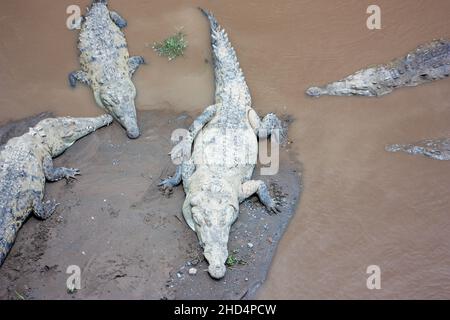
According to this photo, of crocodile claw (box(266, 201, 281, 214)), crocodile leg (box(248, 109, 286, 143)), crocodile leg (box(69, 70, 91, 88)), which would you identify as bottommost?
crocodile claw (box(266, 201, 281, 214))

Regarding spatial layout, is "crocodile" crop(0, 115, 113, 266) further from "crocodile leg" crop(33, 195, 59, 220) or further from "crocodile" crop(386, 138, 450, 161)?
"crocodile" crop(386, 138, 450, 161)

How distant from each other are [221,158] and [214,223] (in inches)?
40.8

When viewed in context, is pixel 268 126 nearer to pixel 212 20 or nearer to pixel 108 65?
pixel 212 20

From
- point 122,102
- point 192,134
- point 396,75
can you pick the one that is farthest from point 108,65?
point 396,75

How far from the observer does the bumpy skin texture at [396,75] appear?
7344 mm

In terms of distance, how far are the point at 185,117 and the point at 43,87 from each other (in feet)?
7.80

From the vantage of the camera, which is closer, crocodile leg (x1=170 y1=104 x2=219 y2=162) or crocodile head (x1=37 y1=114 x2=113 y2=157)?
crocodile leg (x1=170 y1=104 x2=219 y2=162)

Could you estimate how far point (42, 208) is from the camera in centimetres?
625

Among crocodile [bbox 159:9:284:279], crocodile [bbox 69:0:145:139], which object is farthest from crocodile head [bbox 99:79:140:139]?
crocodile [bbox 159:9:284:279]

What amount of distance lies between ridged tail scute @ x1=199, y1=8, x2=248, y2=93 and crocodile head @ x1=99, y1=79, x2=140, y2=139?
133 centimetres

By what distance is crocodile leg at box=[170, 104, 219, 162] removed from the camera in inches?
268

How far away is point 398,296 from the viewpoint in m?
5.29
